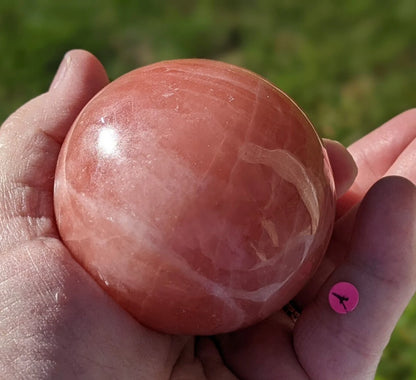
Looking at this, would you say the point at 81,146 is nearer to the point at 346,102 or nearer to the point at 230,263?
the point at 230,263

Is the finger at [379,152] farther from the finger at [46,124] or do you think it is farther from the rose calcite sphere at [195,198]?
the finger at [46,124]

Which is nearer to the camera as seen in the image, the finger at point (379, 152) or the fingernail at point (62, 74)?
the fingernail at point (62, 74)

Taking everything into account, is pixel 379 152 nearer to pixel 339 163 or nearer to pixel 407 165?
pixel 407 165

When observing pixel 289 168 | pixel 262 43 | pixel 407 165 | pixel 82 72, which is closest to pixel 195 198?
pixel 289 168

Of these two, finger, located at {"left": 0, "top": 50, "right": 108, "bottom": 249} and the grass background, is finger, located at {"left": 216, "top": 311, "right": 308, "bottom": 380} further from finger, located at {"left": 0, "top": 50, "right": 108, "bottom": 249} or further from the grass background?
the grass background

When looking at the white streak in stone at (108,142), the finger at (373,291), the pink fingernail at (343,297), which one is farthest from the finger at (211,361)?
the white streak in stone at (108,142)

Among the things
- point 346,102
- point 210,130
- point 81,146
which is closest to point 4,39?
point 346,102

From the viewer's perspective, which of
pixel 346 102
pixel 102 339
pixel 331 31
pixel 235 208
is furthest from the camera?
pixel 331 31
